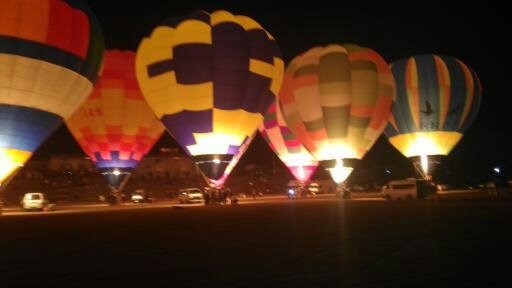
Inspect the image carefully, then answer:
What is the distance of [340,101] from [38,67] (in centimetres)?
1566

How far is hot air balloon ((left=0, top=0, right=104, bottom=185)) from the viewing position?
65.7ft

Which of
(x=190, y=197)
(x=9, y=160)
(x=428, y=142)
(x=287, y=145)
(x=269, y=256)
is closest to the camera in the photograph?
(x=269, y=256)

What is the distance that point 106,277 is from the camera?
21.5 feet

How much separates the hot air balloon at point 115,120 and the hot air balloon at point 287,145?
28.6 ft

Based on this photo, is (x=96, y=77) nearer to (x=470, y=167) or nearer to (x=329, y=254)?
(x=329, y=254)

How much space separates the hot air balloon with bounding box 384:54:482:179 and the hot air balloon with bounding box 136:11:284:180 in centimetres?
1039

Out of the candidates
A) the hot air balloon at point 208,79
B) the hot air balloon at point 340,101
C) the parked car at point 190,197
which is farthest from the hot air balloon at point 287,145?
the hot air balloon at point 208,79

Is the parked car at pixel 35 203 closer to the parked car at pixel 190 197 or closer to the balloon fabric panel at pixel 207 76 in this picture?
the parked car at pixel 190 197

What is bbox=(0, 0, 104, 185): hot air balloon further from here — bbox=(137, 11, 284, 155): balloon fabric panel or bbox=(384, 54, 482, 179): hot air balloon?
bbox=(384, 54, 482, 179): hot air balloon

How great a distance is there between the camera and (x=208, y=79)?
24391mm

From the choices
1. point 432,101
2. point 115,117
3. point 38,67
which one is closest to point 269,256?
point 38,67

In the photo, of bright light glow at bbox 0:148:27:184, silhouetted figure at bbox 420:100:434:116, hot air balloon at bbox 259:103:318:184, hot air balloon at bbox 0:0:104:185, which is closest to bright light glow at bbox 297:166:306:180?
hot air balloon at bbox 259:103:318:184

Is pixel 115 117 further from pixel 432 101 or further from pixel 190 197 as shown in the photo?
pixel 432 101

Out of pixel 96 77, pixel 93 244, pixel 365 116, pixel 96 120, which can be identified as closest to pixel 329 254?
pixel 93 244
